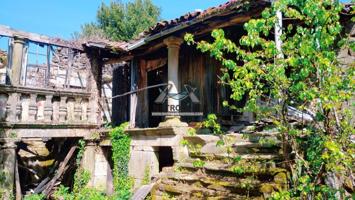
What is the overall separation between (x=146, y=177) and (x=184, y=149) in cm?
128

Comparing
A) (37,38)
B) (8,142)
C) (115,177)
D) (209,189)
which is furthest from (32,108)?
(209,189)

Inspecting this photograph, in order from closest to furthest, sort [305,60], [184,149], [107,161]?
[305,60] → [184,149] → [107,161]

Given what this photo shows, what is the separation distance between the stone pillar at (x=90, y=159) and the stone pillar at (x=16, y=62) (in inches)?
97.3

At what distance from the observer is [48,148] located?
1060 cm

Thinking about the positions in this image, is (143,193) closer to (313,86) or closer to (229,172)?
(229,172)

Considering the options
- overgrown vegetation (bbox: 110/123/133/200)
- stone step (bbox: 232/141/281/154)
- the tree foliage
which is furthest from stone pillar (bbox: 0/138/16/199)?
the tree foliage

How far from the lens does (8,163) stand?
7.37 m

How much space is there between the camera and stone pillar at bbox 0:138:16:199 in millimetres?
7246

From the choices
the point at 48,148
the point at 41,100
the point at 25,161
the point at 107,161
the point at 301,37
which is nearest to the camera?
the point at 301,37

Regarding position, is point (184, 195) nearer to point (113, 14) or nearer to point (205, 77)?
point (205, 77)

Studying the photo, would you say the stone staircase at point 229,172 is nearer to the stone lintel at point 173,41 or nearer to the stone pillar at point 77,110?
the stone lintel at point 173,41

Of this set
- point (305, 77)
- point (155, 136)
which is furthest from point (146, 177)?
point (305, 77)

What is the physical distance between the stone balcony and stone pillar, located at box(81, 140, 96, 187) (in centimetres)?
54

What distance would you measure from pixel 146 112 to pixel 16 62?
14.4 ft
